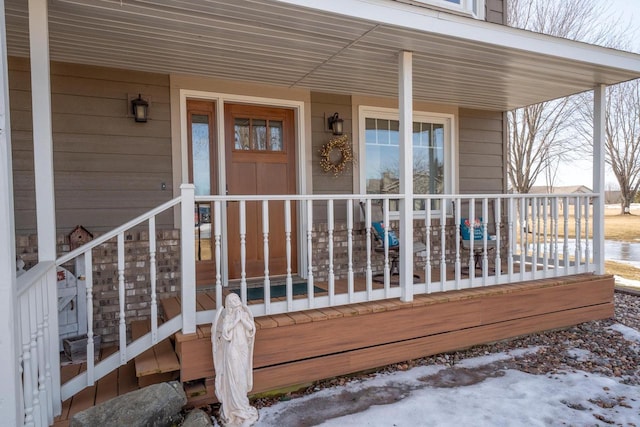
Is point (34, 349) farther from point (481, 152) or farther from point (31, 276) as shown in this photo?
point (481, 152)

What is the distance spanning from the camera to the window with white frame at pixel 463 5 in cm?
416

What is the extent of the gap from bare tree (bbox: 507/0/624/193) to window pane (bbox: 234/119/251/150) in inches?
287

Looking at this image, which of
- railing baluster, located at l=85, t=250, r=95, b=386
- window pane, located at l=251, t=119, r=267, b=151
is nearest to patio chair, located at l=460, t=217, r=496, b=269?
window pane, located at l=251, t=119, r=267, b=151

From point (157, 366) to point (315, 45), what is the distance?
2.57 meters

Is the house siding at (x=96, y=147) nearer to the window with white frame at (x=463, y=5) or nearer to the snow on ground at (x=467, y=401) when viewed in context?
the snow on ground at (x=467, y=401)

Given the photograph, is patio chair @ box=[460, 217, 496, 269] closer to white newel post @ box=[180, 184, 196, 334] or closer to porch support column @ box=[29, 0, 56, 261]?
white newel post @ box=[180, 184, 196, 334]

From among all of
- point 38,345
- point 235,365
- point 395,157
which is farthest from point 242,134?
point 38,345

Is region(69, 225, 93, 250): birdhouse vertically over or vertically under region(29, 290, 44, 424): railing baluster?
over

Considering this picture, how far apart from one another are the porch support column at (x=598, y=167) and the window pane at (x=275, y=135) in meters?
3.28

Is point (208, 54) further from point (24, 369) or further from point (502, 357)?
point (502, 357)

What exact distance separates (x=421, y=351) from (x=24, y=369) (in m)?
2.67

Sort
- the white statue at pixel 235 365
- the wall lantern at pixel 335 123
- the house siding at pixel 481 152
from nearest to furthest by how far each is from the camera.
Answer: the white statue at pixel 235 365, the wall lantern at pixel 335 123, the house siding at pixel 481 152

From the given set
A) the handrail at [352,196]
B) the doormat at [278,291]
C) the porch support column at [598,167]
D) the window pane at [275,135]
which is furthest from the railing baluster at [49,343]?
the porch support column at [598,167]

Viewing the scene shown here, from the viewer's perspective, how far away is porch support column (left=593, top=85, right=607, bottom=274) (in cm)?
407
